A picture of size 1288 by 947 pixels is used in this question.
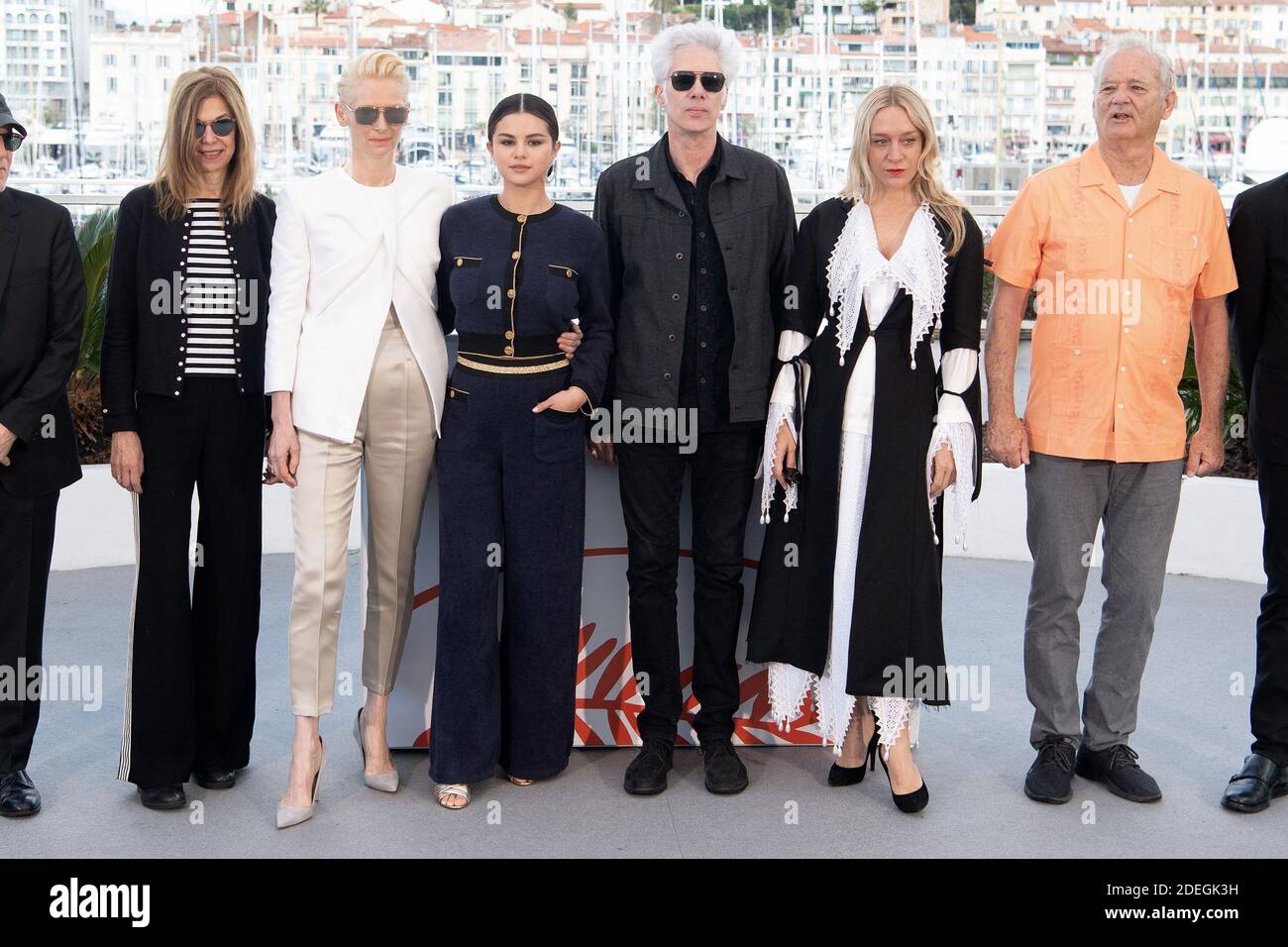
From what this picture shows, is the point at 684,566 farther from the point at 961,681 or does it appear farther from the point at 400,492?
the point at 961,681

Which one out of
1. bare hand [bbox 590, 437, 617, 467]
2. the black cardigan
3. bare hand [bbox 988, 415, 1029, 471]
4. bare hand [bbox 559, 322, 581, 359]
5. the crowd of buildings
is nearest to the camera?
the black cardigan

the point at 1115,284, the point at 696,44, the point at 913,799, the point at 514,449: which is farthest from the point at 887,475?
the point at 696,44

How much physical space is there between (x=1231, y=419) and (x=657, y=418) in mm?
4570

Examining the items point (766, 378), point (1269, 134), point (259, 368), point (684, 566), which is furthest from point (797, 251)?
point (1269, 134)

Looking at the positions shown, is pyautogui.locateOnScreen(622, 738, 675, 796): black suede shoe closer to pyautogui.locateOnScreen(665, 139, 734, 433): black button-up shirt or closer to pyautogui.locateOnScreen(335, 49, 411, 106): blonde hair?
pyautogui.locateOnScreen(665, 139, 734, 433): black button-up shirt

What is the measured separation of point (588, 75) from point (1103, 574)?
37930mm

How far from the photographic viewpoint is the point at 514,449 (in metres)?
3.92

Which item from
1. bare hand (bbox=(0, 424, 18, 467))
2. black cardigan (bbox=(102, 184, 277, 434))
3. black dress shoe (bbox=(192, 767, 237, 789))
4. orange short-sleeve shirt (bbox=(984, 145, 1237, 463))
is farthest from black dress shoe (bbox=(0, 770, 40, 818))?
orange short-sleeve shirt (bbox=(984, 145, 1237, 463))

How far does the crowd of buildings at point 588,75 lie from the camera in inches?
1639

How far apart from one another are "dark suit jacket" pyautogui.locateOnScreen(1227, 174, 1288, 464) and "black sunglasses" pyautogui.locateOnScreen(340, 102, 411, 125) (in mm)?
2308

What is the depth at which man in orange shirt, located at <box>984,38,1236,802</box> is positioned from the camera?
3.91 metres

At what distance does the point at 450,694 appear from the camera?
159 inches

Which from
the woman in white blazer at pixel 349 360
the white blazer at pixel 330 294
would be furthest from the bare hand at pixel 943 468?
the white blazer at pixel 330 294

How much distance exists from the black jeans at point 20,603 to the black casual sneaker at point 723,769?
186cm
